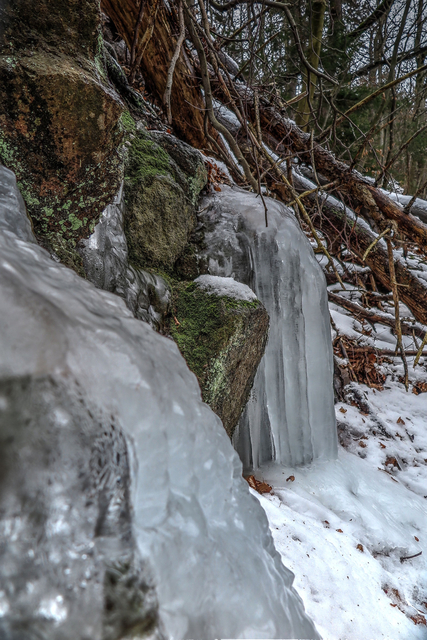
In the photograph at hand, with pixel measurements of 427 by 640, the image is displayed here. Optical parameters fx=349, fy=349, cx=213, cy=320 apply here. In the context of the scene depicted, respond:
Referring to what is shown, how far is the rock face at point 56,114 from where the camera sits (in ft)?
3.89

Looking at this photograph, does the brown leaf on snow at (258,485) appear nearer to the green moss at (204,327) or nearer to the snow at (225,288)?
the green moss at (204,327)

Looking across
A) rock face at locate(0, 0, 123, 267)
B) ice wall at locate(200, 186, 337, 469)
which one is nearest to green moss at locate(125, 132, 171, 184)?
rock face at locate(0, 0, 123, 267)

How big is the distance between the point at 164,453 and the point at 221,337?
100cm

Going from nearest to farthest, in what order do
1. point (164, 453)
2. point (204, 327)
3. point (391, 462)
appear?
point (164, 453) → point (204, 327) → point (391, 462)

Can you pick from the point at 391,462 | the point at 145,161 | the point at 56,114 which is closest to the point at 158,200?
the point at 145,161

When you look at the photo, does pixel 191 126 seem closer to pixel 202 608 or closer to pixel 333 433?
pixel 333 433

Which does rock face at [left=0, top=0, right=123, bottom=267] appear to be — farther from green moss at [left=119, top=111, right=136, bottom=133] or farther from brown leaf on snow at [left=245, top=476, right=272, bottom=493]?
brown leaf on snow at [left=245, top=476, right=272, bottom=493]

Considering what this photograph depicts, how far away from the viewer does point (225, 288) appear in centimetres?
188

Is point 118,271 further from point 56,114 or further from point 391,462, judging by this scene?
point 391,462

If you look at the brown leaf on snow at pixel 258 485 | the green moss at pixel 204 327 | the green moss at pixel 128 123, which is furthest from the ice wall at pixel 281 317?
the green moss at pixel 128 123

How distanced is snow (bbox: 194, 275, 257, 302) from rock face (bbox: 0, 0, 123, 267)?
2.30 feet

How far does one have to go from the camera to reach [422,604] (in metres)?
1.49

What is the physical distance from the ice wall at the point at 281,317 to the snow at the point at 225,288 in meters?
0.22

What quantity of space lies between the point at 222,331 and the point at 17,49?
51.9 inches
